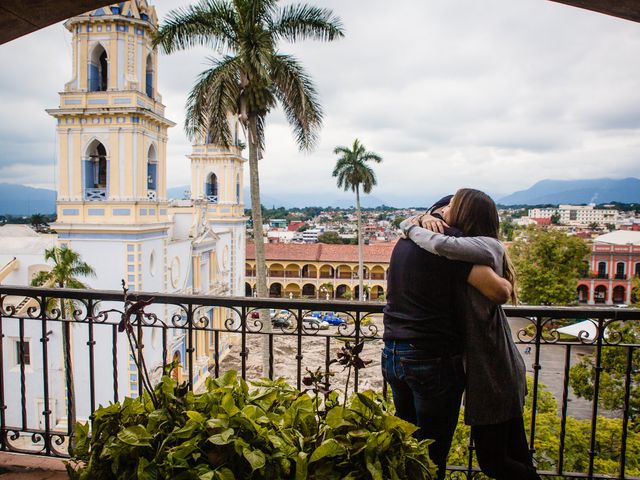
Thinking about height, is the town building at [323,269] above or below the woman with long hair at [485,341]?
below

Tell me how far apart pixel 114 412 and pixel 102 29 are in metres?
18.1

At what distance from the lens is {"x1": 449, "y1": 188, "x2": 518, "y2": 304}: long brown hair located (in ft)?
6.91

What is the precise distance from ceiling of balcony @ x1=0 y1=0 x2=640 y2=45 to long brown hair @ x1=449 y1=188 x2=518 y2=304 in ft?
3.98

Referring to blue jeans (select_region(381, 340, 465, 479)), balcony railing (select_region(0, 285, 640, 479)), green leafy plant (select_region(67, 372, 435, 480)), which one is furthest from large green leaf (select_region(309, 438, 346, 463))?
blue jeans (select_region(381, 340, 465, 479))

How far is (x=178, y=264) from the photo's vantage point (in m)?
22.8

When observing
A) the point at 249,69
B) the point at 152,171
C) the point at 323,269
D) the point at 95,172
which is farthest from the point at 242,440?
the point at 323,269

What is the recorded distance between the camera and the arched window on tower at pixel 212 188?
104ft

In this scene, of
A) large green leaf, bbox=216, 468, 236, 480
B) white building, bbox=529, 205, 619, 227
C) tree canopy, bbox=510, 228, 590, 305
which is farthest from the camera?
white building, bbox=529, 205, 619, 227

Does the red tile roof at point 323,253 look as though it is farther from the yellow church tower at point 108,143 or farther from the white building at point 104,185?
the yellow church tower at point 108,143

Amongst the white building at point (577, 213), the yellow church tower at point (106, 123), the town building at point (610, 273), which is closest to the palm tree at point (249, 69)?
the yellow church tower at point (106, 123)

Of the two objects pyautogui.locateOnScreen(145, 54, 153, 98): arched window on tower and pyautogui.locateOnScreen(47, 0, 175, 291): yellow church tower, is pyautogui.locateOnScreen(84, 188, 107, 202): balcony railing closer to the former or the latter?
pyautogui.locateOnScreen(47, 0, 175, 291): yellow church tower

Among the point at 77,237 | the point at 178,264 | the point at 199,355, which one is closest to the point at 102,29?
the point at 77,237

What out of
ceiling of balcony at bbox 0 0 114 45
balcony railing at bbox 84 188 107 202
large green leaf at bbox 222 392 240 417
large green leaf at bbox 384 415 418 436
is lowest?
large green leaf at bbox 384 415 418 436

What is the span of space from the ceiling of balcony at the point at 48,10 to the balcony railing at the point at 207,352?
1.57 meters
